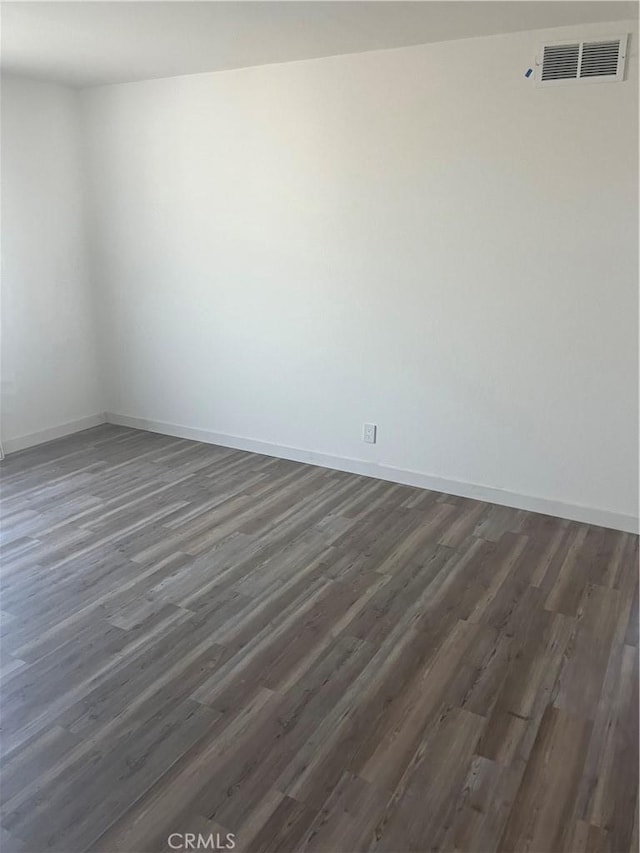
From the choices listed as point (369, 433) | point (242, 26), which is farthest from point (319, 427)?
point (242, 26)

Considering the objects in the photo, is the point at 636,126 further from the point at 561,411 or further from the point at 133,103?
the point at 133,103

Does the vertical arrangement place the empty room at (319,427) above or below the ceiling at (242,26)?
below

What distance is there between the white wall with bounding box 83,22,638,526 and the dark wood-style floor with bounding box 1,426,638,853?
0.55 metres

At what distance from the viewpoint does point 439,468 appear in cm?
409

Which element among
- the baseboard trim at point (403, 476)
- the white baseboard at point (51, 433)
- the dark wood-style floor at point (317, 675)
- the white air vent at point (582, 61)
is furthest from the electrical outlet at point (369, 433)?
the white baseboard at point (51, 433)

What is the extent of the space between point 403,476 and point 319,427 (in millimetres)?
666

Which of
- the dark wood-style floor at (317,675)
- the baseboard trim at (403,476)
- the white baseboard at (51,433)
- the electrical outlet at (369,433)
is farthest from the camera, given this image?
the white baseboard at (51,433)

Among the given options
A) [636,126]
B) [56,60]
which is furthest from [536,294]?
[56,60]

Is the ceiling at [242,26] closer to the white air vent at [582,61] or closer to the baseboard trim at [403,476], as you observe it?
the white air vent at [582,61]

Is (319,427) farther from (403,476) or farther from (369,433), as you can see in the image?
(403,476)

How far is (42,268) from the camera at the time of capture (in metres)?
4.90

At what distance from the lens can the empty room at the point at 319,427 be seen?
203cm

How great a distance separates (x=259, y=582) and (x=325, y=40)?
2.74m

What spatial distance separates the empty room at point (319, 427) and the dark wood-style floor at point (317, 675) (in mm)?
13
